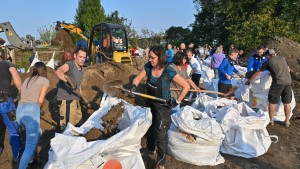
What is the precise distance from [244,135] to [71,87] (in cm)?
247

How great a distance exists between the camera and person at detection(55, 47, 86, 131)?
431cm

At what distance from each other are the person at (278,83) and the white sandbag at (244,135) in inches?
55.1

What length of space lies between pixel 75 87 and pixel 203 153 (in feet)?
6.62

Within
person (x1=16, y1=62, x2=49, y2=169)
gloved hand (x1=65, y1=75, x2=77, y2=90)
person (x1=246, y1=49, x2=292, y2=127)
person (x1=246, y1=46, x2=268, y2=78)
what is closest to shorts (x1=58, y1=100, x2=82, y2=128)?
gloved hand (x1=65, y1=75, x2=77, y2=90)

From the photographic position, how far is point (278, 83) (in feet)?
17.4

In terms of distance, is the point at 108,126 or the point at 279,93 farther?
the point at 279,93

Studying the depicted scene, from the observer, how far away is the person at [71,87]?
4.31m

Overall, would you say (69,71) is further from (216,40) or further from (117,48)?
(216,40)

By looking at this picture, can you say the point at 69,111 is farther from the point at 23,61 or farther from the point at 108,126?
the point at 23,61

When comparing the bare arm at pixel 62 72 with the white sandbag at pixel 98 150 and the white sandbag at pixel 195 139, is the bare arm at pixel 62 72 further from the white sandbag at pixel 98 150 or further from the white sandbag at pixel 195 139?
the white sandbag at pixel 195 139

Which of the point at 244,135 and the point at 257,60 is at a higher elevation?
the point at 257,60

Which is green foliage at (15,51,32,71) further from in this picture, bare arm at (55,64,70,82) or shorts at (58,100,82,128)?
bare arm at (55,64,70,82)

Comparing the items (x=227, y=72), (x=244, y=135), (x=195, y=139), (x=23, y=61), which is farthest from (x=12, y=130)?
(x=23, y=61)

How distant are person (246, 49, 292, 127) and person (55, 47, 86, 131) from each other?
314cm
